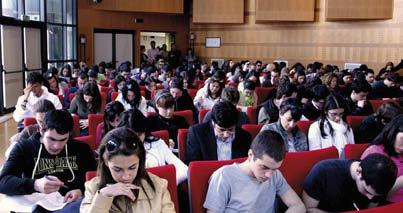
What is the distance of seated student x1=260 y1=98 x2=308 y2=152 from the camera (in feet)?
12.9

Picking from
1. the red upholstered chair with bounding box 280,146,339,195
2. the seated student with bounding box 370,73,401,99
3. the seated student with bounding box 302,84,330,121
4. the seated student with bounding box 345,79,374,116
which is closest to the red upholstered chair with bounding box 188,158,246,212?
the red upholstered chair with bounding box 280,146,339,195

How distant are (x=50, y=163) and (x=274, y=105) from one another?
306 cm

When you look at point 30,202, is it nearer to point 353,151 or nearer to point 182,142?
point 182,142

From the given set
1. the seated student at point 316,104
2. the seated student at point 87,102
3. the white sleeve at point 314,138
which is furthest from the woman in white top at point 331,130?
the seated student at point 87,102

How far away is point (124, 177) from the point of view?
7.00 feet

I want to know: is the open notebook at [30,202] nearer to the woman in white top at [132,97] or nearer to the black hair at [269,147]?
the black hair at [269,147]

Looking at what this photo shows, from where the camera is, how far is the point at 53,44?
13.4 meters

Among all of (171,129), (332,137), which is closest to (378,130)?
(332,137)

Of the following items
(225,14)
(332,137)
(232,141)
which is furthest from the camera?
(225,14)

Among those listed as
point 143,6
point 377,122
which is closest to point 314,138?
point 377,122

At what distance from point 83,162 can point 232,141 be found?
4.26 ft

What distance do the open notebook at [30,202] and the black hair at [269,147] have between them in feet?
3.83

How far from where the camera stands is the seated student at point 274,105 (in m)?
5.11

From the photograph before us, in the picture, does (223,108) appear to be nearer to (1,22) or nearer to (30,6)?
(1,22)
